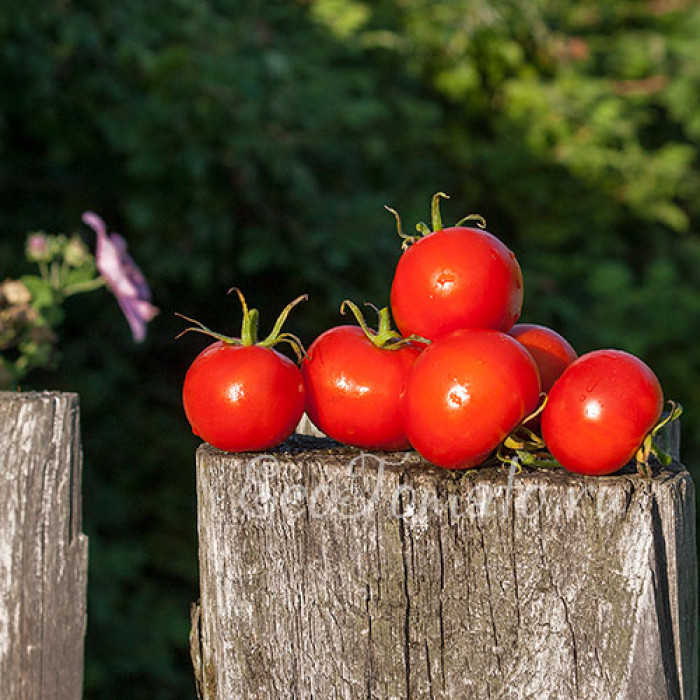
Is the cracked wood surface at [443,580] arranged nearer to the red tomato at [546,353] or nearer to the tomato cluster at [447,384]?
the tomato cluster at [447,384]

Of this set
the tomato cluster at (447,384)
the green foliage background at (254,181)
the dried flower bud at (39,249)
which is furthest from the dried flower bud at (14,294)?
the green foliage background at (254,181)

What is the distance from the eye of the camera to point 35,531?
1.55 meters

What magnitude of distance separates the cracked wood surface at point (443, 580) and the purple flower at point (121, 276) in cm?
102

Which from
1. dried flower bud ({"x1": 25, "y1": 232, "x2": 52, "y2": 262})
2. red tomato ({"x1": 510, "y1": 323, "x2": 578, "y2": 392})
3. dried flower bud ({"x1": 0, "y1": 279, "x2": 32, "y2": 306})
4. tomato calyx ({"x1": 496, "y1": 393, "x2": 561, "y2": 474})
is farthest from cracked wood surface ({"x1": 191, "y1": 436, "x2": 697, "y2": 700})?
dried flower bud ({"x1": 25, "y1": 232, "x2": 52, "y2": 262})

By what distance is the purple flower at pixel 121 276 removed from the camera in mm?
2166

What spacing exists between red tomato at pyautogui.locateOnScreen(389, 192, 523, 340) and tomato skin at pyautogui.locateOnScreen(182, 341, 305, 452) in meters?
0.18

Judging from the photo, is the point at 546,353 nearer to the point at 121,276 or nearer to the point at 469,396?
the point at 469,396

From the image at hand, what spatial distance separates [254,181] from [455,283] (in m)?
2.03

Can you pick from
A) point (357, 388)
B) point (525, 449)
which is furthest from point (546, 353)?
point (357, 388)

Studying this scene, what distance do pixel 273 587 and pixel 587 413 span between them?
0.44 metres

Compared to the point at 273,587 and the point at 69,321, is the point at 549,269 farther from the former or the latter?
the point at 273,587

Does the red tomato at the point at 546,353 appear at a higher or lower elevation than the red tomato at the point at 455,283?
lower

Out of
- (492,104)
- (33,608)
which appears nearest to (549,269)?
(492,104)

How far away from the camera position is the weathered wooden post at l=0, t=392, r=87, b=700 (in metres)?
1.54
